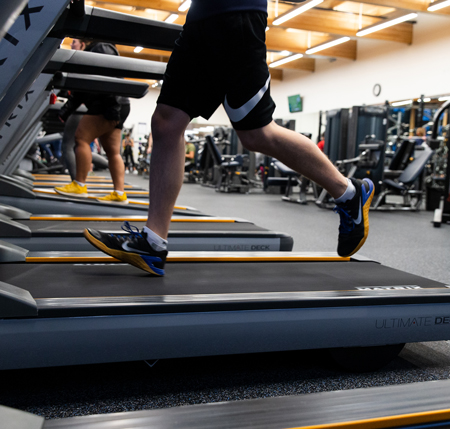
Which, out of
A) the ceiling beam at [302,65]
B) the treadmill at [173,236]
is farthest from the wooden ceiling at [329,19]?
the treadmill at [173,236]

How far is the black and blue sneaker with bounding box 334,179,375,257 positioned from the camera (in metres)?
1.62

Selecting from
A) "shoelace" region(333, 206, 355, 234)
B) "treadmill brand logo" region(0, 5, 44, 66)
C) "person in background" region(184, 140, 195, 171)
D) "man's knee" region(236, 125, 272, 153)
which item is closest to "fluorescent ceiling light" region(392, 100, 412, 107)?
"person in background" region(184, 140, 195, 171)

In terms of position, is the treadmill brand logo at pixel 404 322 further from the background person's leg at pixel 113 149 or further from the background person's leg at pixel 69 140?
the background person's leg at pixel 69 140

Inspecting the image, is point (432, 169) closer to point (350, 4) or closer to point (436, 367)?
point (350, 4)

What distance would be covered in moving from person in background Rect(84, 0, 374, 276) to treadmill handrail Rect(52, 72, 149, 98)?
1146mm

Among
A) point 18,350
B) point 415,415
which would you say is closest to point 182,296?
point 18,350

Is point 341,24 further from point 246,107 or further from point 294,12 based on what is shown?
point 246,107

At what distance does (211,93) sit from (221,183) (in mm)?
7655

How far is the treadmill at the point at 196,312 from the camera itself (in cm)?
108

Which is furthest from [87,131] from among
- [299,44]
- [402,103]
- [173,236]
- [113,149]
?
[299,44]

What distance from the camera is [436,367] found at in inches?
55.4

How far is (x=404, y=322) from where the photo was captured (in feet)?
4.38

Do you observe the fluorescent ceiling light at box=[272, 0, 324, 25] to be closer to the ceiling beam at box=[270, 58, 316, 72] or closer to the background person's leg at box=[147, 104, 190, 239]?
the ceiling beam at box=[270, 58, 316, 72]

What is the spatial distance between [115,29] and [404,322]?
4.29 feet
